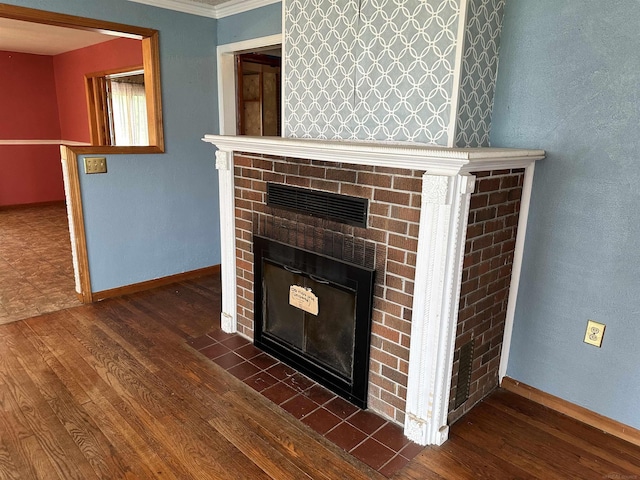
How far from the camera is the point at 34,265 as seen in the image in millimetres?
4246

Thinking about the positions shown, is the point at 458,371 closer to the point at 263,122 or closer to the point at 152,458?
the point at 152,458

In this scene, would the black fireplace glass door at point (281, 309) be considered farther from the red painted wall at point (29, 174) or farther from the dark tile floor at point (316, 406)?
the red painted wall at point (29, 174)

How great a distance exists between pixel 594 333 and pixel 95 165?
3.31m

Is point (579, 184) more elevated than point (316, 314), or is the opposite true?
point (579, 184)

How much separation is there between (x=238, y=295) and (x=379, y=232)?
1.26 m

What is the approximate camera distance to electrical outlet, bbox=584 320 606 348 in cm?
204

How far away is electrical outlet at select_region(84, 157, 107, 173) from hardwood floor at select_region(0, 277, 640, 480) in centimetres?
128

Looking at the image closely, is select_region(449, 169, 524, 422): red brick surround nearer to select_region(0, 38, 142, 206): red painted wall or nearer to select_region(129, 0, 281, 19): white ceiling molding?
select_region(129, 0, 281, 19): white ceiling molding

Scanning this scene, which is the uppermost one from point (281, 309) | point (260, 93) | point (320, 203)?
point (260, 93)

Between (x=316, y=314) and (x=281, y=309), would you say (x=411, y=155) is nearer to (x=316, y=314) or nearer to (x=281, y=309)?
(x=316, y=314)

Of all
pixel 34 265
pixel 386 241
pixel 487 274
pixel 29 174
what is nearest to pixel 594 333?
pixel 487 274

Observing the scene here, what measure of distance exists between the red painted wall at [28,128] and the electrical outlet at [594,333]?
758 cm

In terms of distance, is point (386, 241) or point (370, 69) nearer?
point (386, 241)

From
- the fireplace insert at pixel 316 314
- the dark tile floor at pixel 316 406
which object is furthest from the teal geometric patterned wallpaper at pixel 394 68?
the dark tile floor at pixel 316 406
